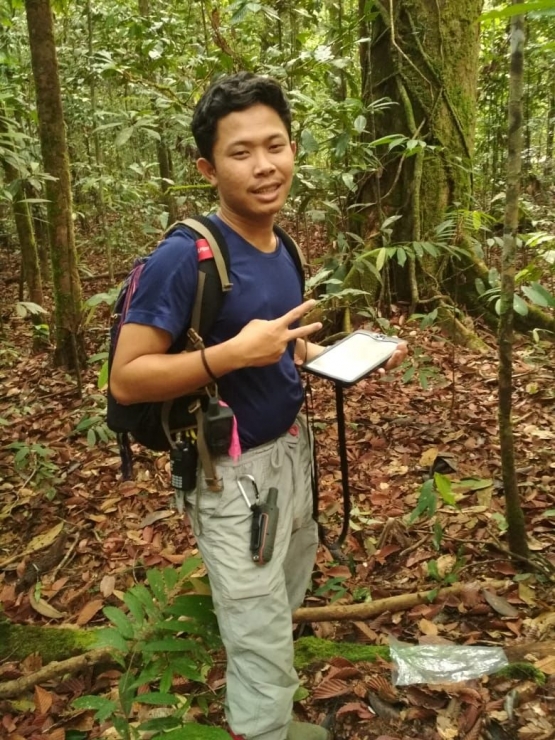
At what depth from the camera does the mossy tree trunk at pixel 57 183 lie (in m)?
5.13

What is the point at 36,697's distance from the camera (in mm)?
2520

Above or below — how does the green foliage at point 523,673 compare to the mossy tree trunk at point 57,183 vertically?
below

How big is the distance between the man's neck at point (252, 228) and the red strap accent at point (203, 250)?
190mm

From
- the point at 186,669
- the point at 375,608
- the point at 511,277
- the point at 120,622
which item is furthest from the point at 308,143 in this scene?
the point at 186,669

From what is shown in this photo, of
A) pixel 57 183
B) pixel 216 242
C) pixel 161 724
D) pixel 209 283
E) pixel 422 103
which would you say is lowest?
pixel 161 724

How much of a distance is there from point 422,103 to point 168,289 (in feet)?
15.1

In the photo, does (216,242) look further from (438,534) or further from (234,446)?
(438,534)

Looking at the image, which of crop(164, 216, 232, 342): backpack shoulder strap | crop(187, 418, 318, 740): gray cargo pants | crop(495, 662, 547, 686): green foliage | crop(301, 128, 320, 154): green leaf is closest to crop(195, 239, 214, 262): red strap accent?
crop(164, 216, 232, 342): backpack shoulder strap

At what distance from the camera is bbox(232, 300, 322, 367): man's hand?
1.71 m

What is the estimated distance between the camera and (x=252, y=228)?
200 cm

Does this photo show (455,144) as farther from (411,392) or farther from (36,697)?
(36,697)

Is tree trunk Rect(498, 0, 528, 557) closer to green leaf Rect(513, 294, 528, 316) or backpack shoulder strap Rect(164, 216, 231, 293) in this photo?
green leaf Rect(513, 294, 528, 316)

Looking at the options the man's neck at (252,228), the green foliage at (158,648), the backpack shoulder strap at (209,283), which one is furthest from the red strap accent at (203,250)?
the green foliage at (158,648)

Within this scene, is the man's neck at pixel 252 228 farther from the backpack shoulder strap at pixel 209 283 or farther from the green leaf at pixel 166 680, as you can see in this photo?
the green leaf at pixel 166 680
